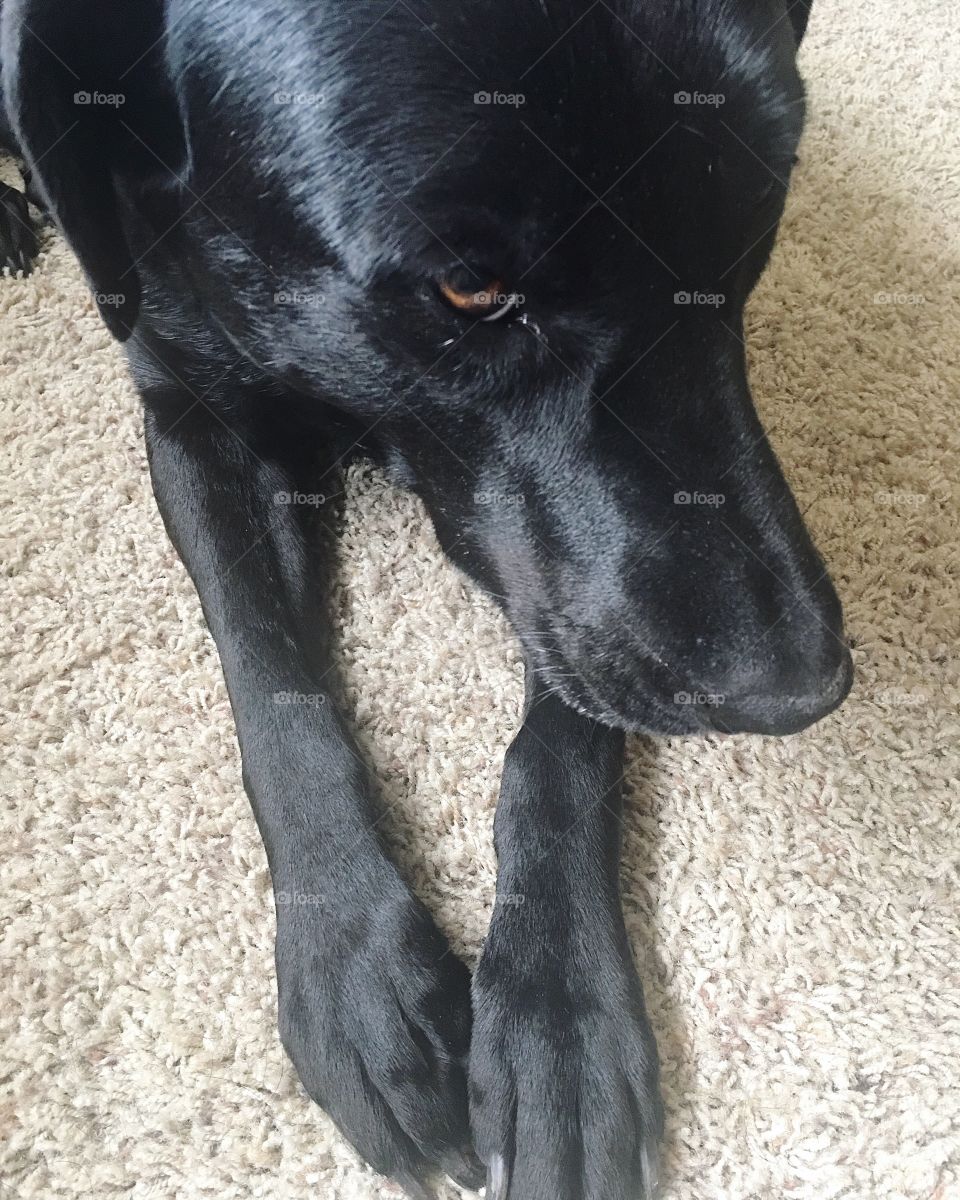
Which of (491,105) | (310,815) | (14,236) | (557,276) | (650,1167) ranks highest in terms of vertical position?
(491,105)

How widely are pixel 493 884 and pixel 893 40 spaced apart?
1.64m

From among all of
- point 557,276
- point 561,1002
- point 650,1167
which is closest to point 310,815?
point 561,1002

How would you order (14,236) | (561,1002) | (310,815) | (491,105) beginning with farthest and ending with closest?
(14,236), (310,815), (561,1002), (491,105)

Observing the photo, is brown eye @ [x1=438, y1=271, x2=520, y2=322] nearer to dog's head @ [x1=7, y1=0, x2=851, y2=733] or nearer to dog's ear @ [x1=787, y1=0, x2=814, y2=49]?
dog's head @ [x1=7, y1=0, x2=851, y2=733]

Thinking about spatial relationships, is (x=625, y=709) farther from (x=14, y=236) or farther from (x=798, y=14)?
(x=14, y=236)

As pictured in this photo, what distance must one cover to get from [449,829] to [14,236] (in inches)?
43.5

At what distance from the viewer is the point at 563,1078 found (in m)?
0.78

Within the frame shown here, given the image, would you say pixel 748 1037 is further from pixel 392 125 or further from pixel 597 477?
pixel 392 125

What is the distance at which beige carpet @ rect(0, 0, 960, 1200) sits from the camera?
819 mm

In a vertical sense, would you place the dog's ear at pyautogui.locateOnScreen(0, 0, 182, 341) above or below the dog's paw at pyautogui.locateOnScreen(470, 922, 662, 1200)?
above

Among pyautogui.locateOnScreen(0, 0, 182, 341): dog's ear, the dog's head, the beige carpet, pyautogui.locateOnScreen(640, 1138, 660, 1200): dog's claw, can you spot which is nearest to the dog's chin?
the dog's head

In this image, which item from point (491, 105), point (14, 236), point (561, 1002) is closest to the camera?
point (491, 105)

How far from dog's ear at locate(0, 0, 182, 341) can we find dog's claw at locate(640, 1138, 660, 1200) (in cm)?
91

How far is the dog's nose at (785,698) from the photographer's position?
0.79 meters
